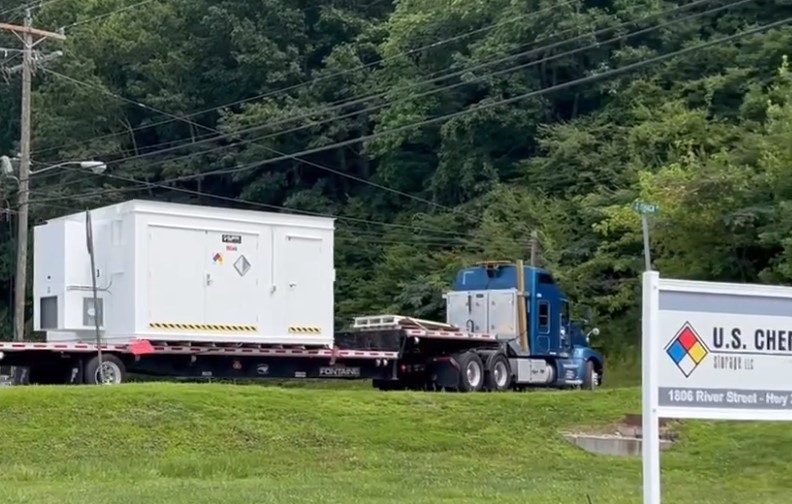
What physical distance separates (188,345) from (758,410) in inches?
678

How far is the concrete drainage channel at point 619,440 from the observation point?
18797 mm

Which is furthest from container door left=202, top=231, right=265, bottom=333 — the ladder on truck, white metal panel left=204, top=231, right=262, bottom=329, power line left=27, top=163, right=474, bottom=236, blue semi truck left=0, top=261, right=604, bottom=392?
power line left=27, top=163, right=474, bottom=236

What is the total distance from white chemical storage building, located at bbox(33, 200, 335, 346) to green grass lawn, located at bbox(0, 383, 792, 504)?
4.63 m

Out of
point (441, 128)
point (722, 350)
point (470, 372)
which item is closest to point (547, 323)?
point (470, 372)

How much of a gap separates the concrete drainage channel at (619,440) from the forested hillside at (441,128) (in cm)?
1318

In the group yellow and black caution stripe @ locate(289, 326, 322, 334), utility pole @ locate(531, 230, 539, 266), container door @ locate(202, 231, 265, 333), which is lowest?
yellow and black caution stripe @ locate(289, 326, 322, 334)

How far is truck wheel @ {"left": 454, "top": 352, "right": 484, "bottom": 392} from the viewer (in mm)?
28609

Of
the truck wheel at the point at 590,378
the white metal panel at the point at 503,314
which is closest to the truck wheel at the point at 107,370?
the white metal panel at the point at 503,314

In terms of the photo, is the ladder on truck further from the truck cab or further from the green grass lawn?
the green grass lawn

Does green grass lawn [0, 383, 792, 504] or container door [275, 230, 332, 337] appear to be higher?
container door [275, 230, 332, 337]

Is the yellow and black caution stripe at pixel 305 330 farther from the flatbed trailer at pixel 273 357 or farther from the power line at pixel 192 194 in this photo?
the power line at pixel 192 194

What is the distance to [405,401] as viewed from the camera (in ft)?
67.9

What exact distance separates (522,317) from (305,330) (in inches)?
254

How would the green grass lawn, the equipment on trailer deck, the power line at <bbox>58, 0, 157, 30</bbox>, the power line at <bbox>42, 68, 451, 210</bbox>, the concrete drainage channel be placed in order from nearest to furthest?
the green grass lawn < the concrete drainage channel < the equipment on trailer deck < the power line at <bbox>42, 68, 451, 210</bbox> < the power line at <bbox>58, 0, 157, 30</bbox>
